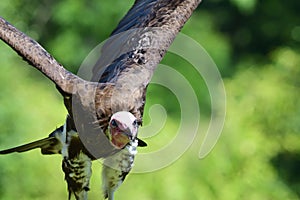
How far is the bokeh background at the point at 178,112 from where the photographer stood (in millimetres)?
10055

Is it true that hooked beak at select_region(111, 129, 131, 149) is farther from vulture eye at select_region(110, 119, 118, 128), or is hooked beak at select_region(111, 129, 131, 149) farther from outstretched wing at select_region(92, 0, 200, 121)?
outstretched wing at select_region(92, 0, 200, 121)

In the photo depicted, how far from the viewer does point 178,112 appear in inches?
521

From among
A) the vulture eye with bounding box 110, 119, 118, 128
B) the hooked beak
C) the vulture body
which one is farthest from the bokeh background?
the vulture eye with bounding box 110, 119, 118, 128

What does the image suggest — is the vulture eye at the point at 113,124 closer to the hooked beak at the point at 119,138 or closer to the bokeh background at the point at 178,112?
the hooked beak at the point at 119,138

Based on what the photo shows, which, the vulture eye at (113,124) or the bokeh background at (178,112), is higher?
the vulture eye at (113,124)

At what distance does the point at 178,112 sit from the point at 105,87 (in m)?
6.22

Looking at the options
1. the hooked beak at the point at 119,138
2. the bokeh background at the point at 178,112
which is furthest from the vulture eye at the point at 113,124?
the bokeh background at the point at 178,112

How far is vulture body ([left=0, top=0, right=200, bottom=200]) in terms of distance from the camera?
695 cm

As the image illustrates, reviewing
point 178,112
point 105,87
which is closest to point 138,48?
point 105,87

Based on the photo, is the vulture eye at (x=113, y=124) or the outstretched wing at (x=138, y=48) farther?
the outstretched wing at (x=138, y=48)

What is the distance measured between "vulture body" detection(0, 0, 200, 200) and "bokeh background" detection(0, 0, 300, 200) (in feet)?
4.68

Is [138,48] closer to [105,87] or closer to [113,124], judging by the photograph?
[105,87]

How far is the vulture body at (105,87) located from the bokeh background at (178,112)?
56.1 inches

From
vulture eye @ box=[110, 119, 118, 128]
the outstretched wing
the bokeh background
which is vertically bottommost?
the bokeh background
